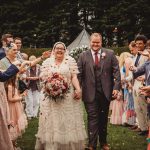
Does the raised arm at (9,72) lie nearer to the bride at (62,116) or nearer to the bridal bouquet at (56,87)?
the bridal bouquet at (56,87)

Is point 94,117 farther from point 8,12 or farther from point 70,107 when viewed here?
point 8,12

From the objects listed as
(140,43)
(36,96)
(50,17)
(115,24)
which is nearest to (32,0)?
(50,17)

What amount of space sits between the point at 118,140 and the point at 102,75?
6.72ft

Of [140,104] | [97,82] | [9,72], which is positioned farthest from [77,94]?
[9,72]

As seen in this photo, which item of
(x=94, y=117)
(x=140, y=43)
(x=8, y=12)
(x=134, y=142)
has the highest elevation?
(x=8, y=12)

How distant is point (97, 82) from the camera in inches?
409

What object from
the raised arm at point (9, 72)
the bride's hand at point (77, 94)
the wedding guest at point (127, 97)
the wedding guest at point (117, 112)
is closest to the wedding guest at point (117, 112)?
the wedding guest at point (117, 112)

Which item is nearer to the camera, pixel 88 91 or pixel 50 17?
pixel 88 91

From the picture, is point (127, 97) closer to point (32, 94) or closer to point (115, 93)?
point (32, 94)

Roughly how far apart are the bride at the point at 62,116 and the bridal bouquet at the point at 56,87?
0.11m

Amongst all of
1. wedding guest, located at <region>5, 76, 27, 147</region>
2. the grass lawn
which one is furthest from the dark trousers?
wedding guest, located at <region>5, 76, 27, 147</region>

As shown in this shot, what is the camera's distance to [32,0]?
153 ft

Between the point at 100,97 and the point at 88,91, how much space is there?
0.29m

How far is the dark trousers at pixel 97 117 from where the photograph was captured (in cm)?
1024
